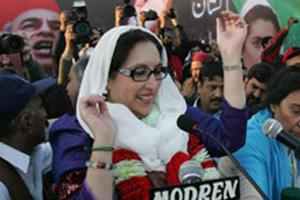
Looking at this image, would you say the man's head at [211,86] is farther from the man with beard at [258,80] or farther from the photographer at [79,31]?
the photographer at [79,31]

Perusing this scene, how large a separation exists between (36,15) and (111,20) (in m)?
0.82

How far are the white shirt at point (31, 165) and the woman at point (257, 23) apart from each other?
5.23 meters

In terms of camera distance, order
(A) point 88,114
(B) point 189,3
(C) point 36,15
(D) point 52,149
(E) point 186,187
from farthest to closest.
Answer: (B) point 189,3, (C) point 36,15, (D) point 52,149, (A) point 88,114, (E) point 186,187

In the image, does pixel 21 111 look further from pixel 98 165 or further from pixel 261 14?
pixel 261 14

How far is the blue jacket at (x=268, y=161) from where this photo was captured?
2100mm

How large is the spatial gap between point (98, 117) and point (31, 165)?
1.03 feet

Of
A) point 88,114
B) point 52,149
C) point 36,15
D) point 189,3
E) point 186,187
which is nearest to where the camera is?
Answer: point 186,187

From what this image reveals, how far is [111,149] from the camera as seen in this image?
69.0 inches

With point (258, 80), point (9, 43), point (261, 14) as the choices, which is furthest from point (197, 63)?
point (261, 14)

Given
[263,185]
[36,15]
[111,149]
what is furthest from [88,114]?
[36,15]

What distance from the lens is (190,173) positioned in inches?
66.9

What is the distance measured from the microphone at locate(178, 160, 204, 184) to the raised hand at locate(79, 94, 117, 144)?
22cm

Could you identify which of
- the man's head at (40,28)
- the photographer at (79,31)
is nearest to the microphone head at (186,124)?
the photographer at (79,31)

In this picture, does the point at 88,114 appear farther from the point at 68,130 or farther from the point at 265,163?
the point at 265,163
